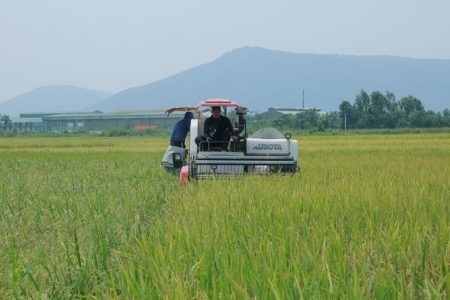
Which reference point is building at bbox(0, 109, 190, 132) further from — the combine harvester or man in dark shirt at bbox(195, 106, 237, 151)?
man in dark shirt at bbox(195, 106, 237, 151)

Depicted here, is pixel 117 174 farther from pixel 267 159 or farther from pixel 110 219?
pixel 110 219

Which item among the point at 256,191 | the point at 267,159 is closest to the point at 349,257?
the point at 256,191

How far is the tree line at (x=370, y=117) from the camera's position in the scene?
221 ft

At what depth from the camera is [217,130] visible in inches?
380

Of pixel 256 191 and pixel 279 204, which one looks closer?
pixel 279 204

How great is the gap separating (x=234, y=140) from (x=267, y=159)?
69cm

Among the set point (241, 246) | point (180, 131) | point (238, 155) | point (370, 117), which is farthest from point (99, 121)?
point (241, 246)

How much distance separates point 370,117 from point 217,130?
214ft

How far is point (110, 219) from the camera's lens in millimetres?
5832

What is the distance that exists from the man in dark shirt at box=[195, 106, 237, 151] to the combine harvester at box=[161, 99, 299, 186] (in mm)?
76

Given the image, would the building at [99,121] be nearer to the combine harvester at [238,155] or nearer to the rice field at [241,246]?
the combine harvester at [238,155]

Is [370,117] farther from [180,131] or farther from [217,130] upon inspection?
[217,130]

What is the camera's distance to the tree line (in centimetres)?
6731

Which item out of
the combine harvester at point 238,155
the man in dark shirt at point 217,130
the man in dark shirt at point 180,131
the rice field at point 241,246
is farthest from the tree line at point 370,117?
the rice field at point 241,246
